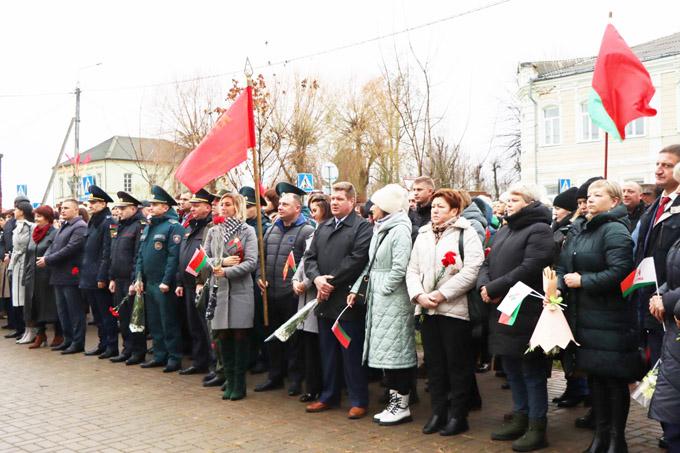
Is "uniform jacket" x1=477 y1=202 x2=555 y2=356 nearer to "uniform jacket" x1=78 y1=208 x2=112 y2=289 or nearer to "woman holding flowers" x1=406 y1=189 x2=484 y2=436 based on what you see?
"woman holding flowers" x1=406 y1=189 x2=484 y2=436

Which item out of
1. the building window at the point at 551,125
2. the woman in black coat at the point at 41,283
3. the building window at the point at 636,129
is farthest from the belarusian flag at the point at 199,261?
the building window at the point at 551,125

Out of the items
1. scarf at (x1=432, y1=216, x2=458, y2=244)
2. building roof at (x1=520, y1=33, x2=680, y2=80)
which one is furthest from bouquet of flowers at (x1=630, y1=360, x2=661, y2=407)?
building roof at (x1=520, y1=33, x2=680, y2=80)

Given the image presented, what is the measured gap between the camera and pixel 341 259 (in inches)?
283

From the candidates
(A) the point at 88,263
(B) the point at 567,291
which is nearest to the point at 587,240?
(B) the point at 567,291

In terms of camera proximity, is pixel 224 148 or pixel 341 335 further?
pixel 224 148

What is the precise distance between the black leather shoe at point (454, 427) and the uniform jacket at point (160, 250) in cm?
441

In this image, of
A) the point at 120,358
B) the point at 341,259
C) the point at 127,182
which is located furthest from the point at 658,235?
the point at 127,182

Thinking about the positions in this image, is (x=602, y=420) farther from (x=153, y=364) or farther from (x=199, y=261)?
(x=153, y=364)

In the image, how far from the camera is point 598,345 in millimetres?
5484

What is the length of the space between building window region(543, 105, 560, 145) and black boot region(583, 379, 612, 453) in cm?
2871

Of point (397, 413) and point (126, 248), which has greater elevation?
point (126, 248)

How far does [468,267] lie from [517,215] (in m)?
0.64

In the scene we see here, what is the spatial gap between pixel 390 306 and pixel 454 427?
1202 millimetres

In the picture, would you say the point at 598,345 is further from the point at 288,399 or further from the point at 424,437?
the point at 288,399
